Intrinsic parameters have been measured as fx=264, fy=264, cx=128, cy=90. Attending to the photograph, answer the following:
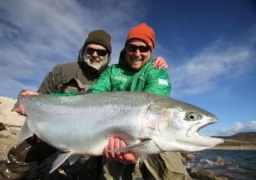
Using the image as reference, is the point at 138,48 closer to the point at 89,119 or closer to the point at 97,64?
the point at 97,64

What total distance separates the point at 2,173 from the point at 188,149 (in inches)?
174

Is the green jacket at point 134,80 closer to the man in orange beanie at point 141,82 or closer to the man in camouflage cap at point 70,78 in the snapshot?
the man in orange beanie at point 141,82

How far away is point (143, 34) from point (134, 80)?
983 millimetres

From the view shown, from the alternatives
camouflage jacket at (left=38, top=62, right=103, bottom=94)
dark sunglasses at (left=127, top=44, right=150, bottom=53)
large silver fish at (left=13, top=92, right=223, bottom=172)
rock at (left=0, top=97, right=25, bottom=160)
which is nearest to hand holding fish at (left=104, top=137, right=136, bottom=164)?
large silver fish at (left=13, top=92, right=223, bottom=172)

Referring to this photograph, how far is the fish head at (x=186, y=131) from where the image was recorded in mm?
3316

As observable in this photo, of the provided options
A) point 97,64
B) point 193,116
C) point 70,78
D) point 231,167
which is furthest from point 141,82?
point 231,167

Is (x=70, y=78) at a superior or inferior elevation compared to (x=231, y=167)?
superior

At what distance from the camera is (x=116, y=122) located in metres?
3.78

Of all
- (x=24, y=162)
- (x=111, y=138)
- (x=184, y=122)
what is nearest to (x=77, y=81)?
(x=24, y=162)

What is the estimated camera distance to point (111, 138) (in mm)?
3812

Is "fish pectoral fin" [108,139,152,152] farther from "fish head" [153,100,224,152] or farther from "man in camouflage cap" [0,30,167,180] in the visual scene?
"man in camouflage cap" [0,30,167,180]

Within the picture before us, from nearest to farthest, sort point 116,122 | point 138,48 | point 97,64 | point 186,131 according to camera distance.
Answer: point 186,131
point 116,122
point 138,48
point 97,64

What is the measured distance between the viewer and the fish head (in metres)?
3.32

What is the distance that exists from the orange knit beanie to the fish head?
2288mm
